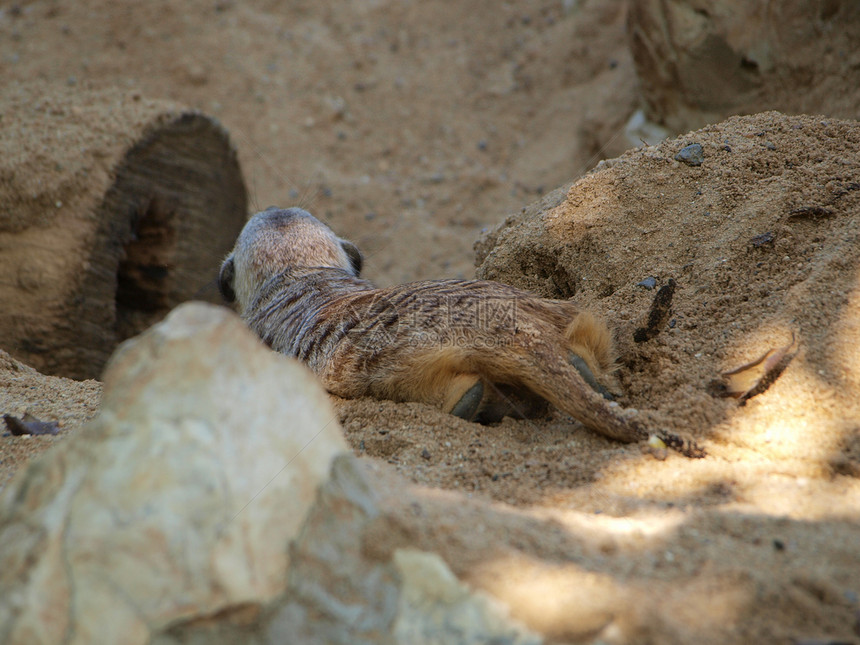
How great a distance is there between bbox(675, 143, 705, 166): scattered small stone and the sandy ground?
0.11m

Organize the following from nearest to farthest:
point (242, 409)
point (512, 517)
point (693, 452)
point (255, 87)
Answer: point (242, 409) → point (512, 517) → point (693, 452) → point (255, 87)

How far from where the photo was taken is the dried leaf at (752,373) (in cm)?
226

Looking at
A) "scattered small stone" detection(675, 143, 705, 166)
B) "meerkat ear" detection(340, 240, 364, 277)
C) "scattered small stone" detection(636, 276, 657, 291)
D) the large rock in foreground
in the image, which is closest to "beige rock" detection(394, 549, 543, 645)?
"scattered small stone" detection(636, 276, 657, 291)

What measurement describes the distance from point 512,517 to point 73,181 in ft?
11.3

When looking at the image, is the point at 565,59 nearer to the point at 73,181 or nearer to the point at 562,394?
the point at 73,181

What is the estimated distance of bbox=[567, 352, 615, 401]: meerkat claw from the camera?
8.57 ft

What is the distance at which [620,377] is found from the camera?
2734mm

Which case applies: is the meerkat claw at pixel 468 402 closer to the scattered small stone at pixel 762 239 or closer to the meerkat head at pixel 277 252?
the scattered small stone at pixel 762 239

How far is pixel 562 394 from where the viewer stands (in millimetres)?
2412

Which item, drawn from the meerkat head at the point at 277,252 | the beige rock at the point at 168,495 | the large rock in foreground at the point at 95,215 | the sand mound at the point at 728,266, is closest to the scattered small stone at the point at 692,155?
the sand mound at the point at 728,266

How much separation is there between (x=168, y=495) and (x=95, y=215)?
3.25 m

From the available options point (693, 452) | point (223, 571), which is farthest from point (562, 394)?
point (223, 571)

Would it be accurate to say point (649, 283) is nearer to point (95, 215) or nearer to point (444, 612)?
point (444, 612)

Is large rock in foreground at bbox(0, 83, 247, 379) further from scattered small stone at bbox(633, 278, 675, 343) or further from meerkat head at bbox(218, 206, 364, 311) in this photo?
scattered small stone at bbox(633, 278, 675, 343)
